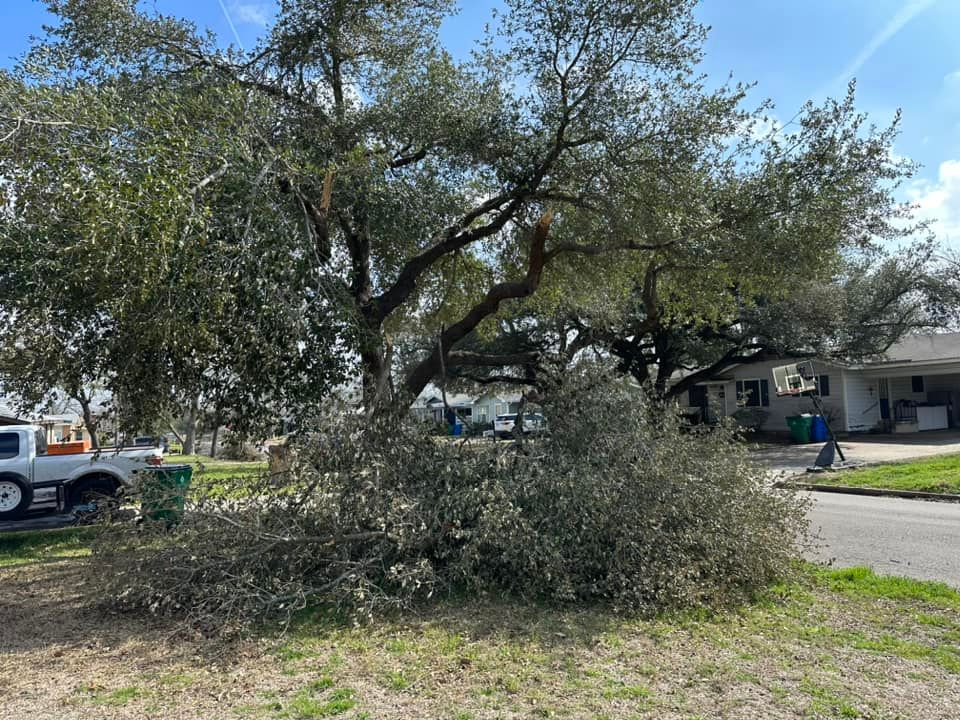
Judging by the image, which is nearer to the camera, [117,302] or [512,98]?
[117,302]

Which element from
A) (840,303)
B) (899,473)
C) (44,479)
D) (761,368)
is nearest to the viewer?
(44,479)

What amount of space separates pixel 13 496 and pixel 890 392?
3062cm

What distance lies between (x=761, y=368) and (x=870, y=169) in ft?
73.6

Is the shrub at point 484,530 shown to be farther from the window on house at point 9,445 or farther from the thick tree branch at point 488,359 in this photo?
the window on house at point 9,445

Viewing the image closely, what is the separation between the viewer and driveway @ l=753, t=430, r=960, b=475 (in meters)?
18.9

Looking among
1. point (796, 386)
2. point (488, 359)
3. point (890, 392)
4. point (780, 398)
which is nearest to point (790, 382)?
point (796, 386)

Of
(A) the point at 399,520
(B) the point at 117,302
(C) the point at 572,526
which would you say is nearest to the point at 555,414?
(C) the point at 572,526

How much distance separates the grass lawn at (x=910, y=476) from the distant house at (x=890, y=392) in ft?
36.0

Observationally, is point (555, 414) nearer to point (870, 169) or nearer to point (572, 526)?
point (572, 526)

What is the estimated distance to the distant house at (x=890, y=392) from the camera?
2822cm

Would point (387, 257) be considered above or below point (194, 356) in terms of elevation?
above

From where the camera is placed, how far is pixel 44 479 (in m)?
12.3

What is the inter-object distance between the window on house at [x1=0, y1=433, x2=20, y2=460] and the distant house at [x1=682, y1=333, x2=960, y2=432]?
22.2 m

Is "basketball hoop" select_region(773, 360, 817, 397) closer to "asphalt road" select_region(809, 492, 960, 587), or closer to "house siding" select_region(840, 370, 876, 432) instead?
"asphalt road" select_region(809, 492, 960, 587)
